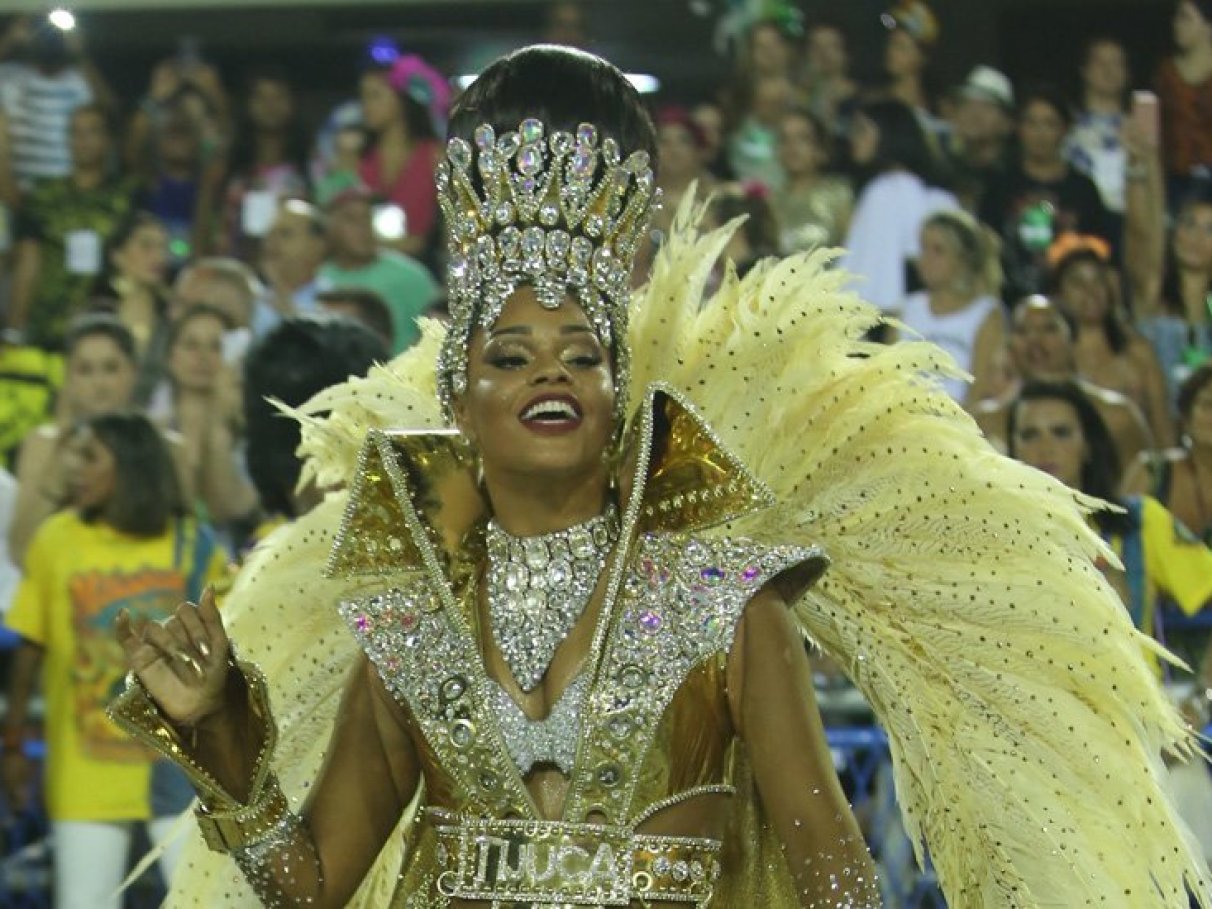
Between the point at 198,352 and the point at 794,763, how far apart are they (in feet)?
15.1

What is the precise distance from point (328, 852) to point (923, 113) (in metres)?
5.45

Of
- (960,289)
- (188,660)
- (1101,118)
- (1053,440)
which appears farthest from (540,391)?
(1101,118)

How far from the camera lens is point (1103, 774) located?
3.34 meters

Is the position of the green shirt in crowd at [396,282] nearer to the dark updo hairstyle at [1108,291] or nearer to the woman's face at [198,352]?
the woman's face at [198,352]

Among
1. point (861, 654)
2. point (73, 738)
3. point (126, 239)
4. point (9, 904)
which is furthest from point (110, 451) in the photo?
point (861, 654)

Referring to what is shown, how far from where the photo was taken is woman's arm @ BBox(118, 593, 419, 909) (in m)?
2.86

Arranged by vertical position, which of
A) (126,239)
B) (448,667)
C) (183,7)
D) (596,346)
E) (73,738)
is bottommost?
(448,667)

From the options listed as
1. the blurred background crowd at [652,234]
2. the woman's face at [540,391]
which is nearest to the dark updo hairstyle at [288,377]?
the blurred background crowd at [652,234]

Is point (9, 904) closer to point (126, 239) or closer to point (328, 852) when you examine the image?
point (126, 239)

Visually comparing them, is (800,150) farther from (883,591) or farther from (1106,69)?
(883,591)

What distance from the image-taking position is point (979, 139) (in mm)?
7941

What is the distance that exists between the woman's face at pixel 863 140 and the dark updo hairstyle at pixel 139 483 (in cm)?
294

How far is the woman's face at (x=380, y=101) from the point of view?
857cm

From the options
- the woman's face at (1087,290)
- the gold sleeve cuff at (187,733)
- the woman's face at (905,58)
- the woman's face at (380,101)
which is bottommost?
the gold sleeve cuff at (187,733)
